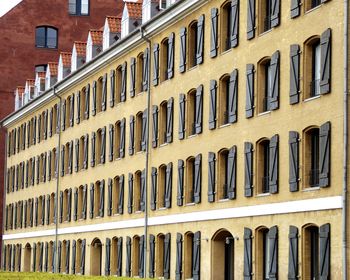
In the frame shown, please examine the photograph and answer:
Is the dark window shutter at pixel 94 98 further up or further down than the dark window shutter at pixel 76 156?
further up

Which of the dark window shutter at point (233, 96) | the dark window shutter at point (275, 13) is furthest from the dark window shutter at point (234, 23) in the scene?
the dark window shutter at point (275, 13)

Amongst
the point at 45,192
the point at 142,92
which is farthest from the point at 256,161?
the point at 45,192

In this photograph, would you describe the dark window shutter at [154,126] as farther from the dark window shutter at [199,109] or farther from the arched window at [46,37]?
the arched window at [46,37]

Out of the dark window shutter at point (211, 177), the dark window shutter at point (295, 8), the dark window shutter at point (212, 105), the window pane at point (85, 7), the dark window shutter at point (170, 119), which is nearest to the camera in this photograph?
the dark window shutter at point (295, 8)

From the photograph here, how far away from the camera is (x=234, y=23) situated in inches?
1647

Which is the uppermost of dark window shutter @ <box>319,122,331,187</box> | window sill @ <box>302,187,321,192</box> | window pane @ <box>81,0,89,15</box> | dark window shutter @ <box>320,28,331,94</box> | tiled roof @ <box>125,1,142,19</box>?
window pane @ <box>81,0,89,15</box>

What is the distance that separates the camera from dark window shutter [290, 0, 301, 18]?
36594 mm

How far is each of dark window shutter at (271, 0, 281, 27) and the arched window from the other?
49085mm

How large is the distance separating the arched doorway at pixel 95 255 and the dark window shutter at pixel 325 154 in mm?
Answer: 27069

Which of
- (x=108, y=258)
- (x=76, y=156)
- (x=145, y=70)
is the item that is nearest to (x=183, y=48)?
(x=145, y=70)

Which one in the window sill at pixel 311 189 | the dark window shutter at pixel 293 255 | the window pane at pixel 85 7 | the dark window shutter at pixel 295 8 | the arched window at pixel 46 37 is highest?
the window pane at pixel 85 7

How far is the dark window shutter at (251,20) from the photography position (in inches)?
1583

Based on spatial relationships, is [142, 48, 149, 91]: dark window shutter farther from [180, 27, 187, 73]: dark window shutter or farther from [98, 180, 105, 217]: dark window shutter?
[98, 180, 105, 217]: dark window shutter

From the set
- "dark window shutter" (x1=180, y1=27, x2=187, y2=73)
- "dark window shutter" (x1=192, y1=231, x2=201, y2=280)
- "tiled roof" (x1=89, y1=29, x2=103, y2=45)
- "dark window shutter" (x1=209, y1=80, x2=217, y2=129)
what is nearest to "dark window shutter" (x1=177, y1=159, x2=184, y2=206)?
"dark window shutter" (x1=192, y1=231, x2=201, y2=280)
